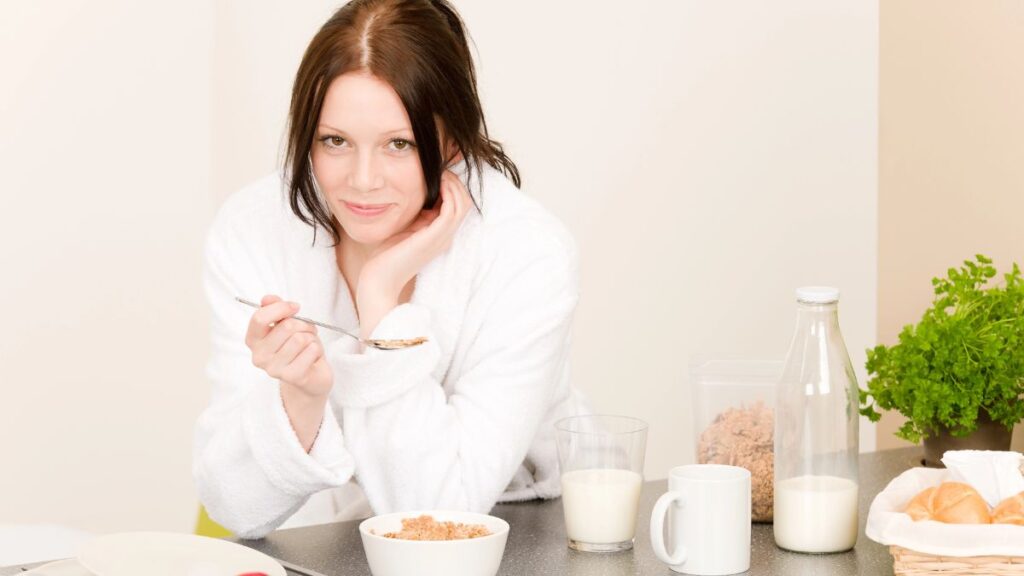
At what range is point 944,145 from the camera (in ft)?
6.84

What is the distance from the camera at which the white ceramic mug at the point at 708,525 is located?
1224 mm

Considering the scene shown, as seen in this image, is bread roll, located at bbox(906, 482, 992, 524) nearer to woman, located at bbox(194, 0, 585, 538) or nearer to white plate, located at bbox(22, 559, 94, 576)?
woman, located at bbox(194, 0, 585, 538)

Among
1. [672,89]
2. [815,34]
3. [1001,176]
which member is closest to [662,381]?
[672,89]

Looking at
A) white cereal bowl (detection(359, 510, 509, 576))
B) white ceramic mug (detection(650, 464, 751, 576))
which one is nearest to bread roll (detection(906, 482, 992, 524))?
white ceramic mug (detection(650, 464, 751, 576))

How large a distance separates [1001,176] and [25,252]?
200 cm

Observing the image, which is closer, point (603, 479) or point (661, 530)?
point (661, 530)

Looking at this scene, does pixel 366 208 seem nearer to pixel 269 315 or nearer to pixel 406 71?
pixel 406 71

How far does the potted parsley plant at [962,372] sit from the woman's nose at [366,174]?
0.72m

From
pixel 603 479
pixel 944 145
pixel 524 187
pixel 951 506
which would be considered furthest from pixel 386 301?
pixel 524 187

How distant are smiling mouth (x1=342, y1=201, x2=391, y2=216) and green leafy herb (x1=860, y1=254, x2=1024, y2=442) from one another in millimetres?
712

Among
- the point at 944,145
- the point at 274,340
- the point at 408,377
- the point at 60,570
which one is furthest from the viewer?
the point at 944,145

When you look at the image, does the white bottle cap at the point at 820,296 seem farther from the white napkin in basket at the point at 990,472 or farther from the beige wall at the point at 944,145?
the beige wall at the point at 944,145

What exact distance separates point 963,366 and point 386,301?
783 mm

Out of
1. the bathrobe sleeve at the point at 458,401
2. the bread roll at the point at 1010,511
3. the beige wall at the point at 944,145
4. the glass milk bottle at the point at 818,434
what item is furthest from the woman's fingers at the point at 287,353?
the beige wall at the point at 944,145
